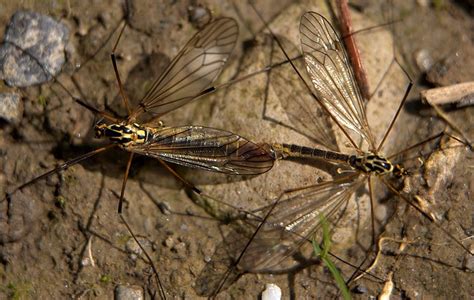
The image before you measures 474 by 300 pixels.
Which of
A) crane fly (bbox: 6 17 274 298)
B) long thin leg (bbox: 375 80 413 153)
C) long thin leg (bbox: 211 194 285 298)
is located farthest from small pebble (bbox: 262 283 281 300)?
long thin leg (bbox: 375 80 413 153)

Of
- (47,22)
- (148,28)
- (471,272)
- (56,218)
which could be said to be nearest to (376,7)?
(148,28)

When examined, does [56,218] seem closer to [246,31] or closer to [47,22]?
[47,22]

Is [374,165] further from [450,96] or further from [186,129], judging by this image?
[186,129]

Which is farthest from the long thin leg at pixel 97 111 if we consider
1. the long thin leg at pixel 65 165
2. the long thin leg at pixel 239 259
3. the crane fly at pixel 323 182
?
the long thin leg at pixel 239 259

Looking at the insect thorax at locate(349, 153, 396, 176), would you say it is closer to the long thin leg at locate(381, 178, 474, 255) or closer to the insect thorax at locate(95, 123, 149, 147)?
the long thin leg at locate(381, 178, 474, 255)

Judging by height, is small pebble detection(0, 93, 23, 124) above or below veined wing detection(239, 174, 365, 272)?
above


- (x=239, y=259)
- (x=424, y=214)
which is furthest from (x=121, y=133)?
(x=424, y=214)
